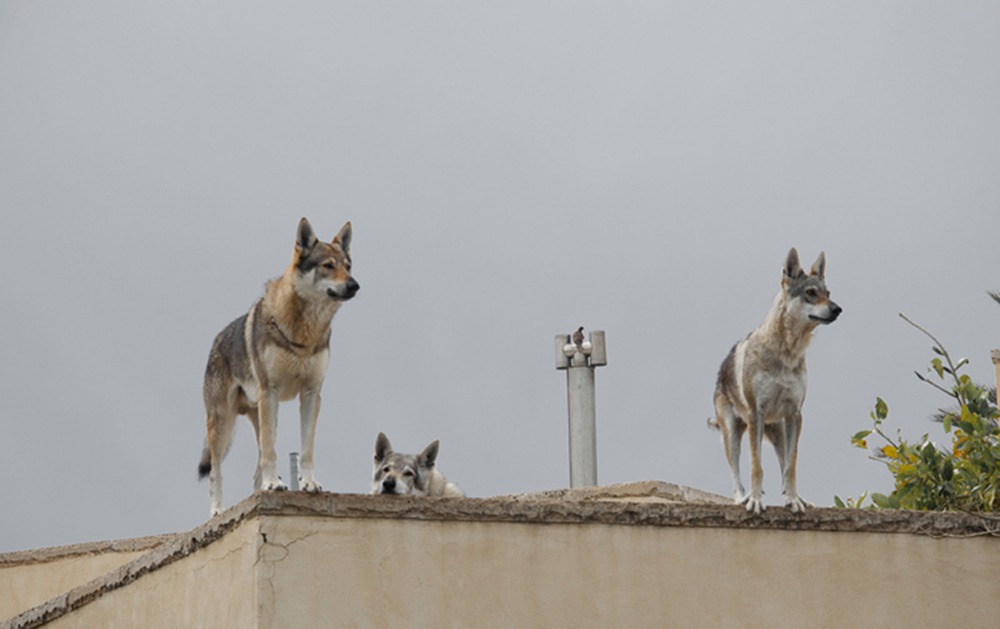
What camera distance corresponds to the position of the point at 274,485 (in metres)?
9.22

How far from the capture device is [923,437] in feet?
42.5

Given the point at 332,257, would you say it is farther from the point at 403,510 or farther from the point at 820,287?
the point at 820,287

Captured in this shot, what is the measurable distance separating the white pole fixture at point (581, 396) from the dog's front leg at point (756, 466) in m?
8.81

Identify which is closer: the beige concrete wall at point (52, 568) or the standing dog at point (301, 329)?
the standing dog at point (301, 329)

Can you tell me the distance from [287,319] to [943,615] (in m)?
4.57

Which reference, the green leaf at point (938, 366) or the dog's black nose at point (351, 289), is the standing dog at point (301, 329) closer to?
the dog's black nose at point (351, 289)

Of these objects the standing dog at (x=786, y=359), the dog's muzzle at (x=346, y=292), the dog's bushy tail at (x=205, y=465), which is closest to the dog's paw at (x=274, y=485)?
the dog's muzzle at (x=346, y=292)

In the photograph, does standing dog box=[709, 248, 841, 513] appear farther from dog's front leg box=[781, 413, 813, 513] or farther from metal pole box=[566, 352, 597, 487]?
metal pole box=[566, 352, 597, 487]

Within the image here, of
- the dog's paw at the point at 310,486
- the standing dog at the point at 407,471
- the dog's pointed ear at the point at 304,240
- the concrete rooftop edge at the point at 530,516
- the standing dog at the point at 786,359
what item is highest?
the dog's pointed ear at the point at 304,240

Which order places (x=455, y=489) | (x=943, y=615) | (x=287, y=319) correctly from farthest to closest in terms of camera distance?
(x=455, y=489)
(x=943, y=615)
(x=287, y=319)

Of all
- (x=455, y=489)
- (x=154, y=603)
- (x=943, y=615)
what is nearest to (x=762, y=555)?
(x=943, y=615)

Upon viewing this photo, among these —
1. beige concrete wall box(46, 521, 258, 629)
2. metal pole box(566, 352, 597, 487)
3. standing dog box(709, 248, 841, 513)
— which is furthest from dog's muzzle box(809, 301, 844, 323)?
metal pole box(566, 352, 597, 487)

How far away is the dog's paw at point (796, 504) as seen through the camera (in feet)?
33.7

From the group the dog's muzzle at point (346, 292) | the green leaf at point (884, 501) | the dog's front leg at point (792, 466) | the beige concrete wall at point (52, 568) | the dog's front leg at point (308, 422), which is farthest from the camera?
the beige concrete wall at point (52, 568)
